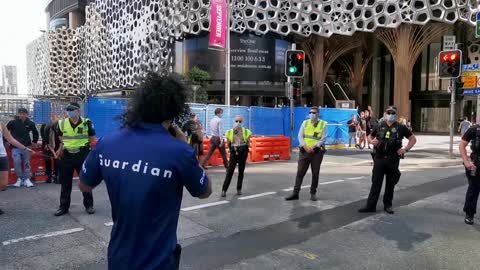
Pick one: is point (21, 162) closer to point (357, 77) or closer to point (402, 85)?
point (402, 85)

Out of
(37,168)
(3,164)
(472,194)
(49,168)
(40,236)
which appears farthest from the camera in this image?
(37,168)

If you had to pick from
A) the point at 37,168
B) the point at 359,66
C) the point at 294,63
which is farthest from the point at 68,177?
the point at 359,66

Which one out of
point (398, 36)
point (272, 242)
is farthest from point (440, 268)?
point (398, 36)

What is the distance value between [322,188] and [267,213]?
2.66 metres

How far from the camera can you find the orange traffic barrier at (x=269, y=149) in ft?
44.3

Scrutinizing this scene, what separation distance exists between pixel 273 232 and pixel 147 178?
150 inches

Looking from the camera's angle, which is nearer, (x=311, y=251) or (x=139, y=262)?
(x=139, y=262)

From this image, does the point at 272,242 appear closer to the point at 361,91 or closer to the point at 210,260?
the point at 210,260

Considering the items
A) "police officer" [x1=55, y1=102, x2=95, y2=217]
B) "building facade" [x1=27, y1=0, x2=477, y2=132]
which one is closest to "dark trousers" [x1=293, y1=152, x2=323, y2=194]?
"police officer" [x1=55, y1=102, x2=95, y2=217]

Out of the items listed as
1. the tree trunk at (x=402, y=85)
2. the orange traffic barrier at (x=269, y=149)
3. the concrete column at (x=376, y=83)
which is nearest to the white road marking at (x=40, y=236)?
the orange traffic barrier at (x=269, y=149)

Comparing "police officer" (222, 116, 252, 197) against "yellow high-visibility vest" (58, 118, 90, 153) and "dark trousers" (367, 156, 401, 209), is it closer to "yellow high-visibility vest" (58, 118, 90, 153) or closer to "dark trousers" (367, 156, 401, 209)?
"dark trousers" (367, 156, 401, 209)

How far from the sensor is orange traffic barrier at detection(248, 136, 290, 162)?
1350 centimetres

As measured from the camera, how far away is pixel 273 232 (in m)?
5.53

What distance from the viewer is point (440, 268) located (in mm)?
4285
